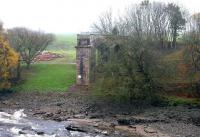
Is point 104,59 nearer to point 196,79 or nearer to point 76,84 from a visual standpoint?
point 76,84

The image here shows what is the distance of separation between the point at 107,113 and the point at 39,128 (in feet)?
42.0

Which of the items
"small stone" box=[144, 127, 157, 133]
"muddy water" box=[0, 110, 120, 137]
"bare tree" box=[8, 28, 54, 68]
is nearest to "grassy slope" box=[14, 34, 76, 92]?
"bare tree" box=[8, 28, 54, 68]

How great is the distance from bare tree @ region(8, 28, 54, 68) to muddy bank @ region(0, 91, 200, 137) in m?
14.9

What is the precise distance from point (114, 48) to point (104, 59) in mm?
5919

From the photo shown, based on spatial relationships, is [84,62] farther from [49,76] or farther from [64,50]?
[64,50]

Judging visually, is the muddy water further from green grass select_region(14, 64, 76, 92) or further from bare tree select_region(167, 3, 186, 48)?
bare tree select_region(167, 3, 186, 48)

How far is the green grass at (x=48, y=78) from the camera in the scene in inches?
3467

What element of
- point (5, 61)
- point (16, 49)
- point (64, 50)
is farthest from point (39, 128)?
point (64, 50)

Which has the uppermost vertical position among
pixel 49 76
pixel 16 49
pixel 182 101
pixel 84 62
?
pixel 16 49

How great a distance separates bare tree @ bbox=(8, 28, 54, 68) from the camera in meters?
96.9

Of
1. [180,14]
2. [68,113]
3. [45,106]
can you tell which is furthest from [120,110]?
[180,14]

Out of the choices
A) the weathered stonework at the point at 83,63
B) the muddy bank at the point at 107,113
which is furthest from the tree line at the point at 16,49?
the weathered stonework at the point at 83,63

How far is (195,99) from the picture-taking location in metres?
77.2

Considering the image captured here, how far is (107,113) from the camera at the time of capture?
71438 millimetres
